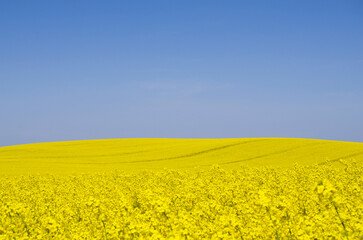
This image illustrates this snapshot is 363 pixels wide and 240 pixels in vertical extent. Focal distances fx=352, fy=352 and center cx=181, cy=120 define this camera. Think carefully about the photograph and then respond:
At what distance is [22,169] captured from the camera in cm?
3181

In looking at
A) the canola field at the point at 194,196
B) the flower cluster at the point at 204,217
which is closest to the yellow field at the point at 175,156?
the canola field at the point at 194,196

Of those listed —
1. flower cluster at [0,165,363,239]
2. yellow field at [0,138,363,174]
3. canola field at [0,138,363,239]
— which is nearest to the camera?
flower cluster at [0,165,363,239]

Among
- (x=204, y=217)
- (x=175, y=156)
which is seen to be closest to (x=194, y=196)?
(x=204, y=217)

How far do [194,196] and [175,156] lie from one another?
2787 centimetres

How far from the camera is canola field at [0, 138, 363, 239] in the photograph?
642 centimetres

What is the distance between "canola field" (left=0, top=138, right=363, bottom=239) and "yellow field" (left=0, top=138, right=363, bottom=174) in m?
0.12

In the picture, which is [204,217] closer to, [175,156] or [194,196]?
[194,196]

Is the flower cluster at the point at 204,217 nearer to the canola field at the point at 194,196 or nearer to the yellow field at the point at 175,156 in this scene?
the canola field at the point at 194,196

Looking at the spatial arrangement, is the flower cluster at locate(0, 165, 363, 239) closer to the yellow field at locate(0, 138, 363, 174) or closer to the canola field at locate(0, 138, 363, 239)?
the canola field at locate(0, 138, 363, 239)

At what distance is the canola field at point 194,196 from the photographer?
21.1 ft

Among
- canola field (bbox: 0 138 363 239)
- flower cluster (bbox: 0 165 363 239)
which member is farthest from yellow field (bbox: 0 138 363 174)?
flower cluster (bbox: 0 165 363 239)

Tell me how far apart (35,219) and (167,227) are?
4616 millimetres

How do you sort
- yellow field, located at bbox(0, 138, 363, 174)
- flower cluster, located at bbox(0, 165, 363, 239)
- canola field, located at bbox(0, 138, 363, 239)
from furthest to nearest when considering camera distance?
yellow field, located at bbox(0, 138, 363, 174)
canola field, located at bbox(0, 138, 363, 239)
flower cluster, located at bbox(0, 165, 363, 239)

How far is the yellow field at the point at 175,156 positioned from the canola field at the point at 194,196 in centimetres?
12
